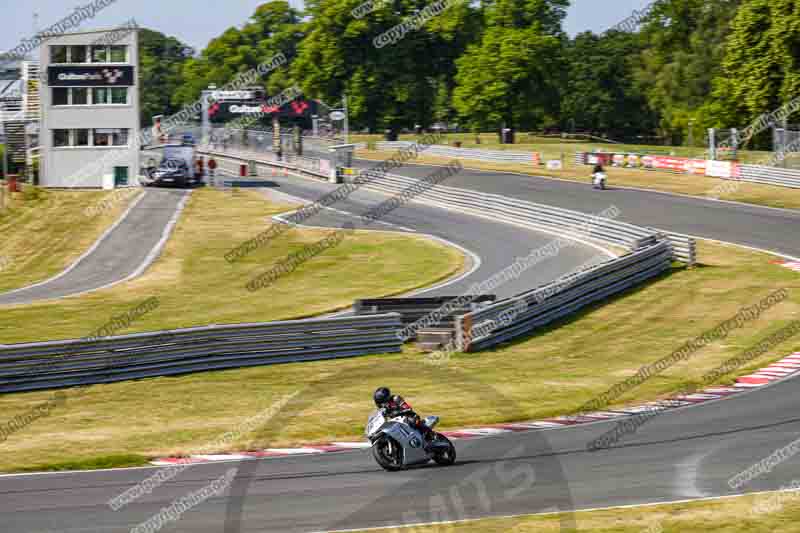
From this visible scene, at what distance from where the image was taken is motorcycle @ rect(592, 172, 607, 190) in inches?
2094

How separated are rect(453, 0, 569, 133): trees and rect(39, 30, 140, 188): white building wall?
39512mm

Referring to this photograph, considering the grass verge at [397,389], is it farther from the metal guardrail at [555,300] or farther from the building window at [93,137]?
the building window at [93,137]

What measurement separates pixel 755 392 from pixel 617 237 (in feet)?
59.7

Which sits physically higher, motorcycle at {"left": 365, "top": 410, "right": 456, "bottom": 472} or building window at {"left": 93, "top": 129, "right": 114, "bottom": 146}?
building window at {"left": 93, "top": 129, "right": 114, "bottom": 146}

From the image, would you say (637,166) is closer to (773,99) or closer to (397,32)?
(773,99)

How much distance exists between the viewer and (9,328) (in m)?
27.0

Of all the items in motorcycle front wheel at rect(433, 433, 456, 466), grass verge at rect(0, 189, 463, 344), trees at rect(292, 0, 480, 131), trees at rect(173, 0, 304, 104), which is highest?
trees at rect(173, 0, 304, 104)

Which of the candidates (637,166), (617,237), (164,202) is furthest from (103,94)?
(617,237)

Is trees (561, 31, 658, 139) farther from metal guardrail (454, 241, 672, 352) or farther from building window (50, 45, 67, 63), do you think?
metal guardrail (454, 241, 672, 352)

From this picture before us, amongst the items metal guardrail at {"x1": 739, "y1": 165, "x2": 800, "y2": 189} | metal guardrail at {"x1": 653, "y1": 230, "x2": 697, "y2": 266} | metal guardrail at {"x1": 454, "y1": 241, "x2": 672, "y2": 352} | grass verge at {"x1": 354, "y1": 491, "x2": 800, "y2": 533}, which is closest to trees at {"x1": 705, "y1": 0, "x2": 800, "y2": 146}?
metal guardrail at {"x1": 739, "y1": 165, "x2": 800, "y2": 189}

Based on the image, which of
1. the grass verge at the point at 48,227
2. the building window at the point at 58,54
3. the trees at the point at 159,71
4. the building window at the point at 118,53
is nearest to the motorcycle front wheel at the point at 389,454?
the grass verge at the point at 48,227

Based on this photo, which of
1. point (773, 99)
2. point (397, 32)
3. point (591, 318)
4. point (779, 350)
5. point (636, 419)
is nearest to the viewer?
point (636, 419)

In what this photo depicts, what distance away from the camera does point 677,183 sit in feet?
179

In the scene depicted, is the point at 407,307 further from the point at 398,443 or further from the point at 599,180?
the point at 599,180
